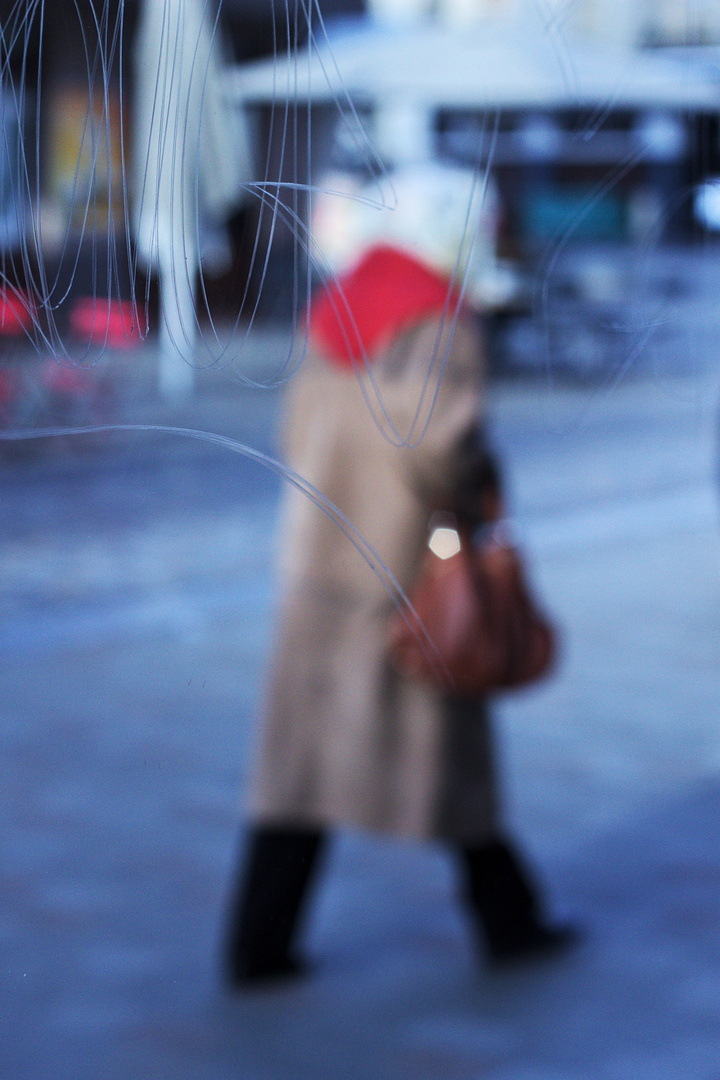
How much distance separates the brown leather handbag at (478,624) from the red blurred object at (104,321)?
3.33 ft

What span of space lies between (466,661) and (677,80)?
997 mm

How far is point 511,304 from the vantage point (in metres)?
6.49

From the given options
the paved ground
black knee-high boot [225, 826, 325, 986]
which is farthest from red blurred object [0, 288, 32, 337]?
black knee-high boot [225, 826, 325, 986]

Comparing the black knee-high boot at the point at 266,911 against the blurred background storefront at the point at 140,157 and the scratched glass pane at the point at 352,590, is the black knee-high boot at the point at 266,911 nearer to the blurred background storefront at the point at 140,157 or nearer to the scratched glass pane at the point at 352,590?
the scratched glass pane at the point at 352,590

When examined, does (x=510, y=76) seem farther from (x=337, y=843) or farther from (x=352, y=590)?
(x=337, y=843)

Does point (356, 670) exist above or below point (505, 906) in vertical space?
above

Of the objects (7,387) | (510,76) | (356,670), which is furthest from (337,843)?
(7,387)

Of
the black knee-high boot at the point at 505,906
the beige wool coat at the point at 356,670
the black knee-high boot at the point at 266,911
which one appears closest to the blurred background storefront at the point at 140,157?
the beige wool coat at the point at 356,670

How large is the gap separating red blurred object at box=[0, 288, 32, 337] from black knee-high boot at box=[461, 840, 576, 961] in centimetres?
187

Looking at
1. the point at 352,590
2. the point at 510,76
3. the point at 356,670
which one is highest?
the point at 510,76

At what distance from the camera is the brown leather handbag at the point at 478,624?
2.06 meters

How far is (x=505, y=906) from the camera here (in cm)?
276

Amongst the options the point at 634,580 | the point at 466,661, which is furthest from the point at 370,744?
the point at 634,580

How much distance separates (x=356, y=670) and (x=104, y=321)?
1442mm
